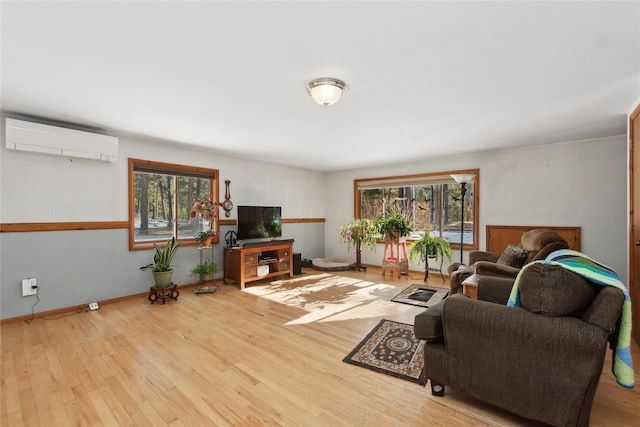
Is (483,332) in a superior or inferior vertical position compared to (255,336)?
superior

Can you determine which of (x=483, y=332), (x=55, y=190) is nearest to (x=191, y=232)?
(x=55, y=190)

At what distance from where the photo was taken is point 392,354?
244 centimetres

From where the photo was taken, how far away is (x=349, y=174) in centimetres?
674

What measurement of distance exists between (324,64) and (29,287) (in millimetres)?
3979

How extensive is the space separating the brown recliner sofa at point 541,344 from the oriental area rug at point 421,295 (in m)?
2.09

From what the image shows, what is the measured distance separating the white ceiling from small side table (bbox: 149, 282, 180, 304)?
6.90ft

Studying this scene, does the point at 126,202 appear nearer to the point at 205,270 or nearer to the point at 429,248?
the point at 205,270

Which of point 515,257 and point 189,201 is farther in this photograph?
point 189,201

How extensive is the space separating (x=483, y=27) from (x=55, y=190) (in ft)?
14.8

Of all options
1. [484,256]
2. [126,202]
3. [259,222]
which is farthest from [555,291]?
[126,202]

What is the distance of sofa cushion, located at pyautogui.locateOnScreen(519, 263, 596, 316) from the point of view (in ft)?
4.70

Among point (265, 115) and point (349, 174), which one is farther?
point (349, 174)

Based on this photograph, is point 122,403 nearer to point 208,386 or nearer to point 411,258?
point 208,386

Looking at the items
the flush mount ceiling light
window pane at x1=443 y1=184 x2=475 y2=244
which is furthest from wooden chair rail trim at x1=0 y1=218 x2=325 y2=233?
window pane at x1=443 y1=184 x2=475 y2=244
